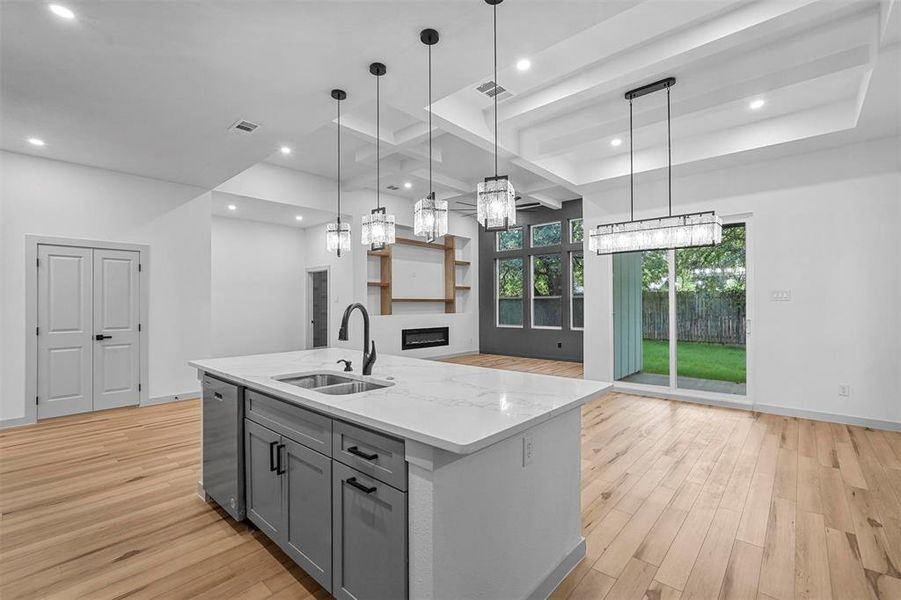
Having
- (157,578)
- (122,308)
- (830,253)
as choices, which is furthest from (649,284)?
(122,308)

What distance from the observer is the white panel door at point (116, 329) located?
483cm

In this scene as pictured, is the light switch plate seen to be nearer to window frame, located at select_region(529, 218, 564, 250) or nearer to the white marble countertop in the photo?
the white marble countertop

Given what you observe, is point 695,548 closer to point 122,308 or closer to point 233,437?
point 233,437

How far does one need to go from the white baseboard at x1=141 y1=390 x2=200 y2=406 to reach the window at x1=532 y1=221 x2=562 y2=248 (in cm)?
679

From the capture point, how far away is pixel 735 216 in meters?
5.01

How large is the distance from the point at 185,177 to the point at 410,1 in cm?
421

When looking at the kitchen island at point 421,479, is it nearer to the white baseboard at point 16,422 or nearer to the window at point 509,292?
the white baseboard at point 16,422

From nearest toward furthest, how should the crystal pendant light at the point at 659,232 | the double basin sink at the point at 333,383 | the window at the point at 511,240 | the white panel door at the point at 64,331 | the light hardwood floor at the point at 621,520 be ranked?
the light hardwood floor at the point at 621,520, the double basin sink at the point at 333,383, the crystal pendant light at the point at 659,232, the white panel door at the point at 64,331, the window at the point at 511,240

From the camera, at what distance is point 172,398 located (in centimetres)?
534

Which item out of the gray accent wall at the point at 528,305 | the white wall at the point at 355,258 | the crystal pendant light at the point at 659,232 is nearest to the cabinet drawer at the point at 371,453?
the crystal pendant light at the point at 659,232

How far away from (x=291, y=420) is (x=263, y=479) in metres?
0.47

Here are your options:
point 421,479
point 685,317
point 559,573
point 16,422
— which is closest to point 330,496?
point 421,479

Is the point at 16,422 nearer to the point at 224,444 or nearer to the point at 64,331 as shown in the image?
the point at 64,331

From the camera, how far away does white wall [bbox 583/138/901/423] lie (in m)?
4.15
